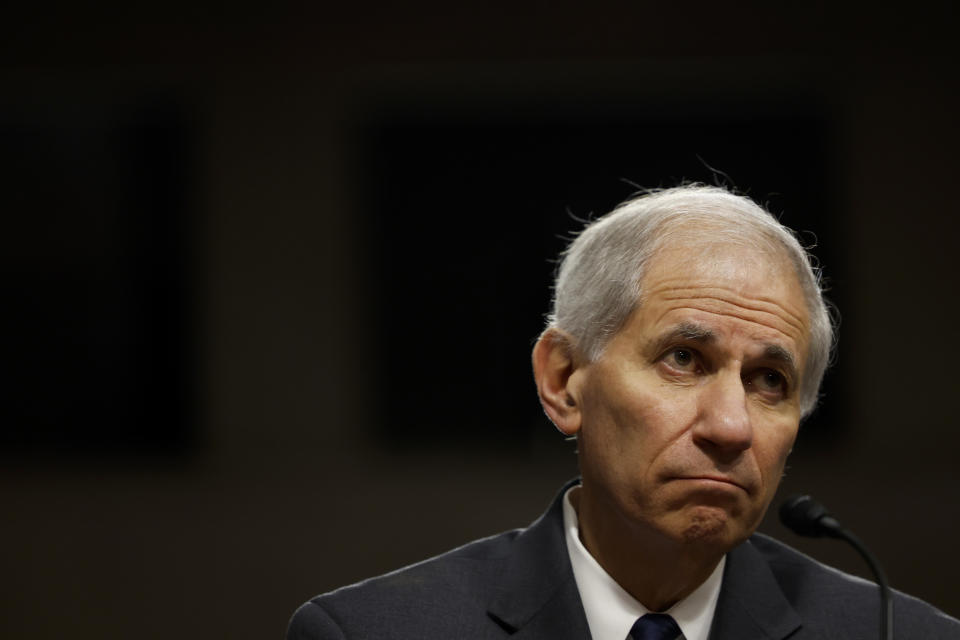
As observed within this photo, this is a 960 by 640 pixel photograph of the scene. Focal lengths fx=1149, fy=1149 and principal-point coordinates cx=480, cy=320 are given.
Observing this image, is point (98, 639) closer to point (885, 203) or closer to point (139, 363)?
point (139, 363)

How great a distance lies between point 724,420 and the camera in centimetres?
171

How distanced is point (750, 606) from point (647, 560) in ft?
0.72

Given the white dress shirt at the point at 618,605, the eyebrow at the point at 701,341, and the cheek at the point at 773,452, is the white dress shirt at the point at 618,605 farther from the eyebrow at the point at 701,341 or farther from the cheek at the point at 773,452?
the eyebrow at the point at 701,341

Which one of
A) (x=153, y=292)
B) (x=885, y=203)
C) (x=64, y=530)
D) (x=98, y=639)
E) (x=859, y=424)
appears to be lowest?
(x=98, y=639)

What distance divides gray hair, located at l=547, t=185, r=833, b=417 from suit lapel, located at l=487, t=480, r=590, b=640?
0.36 m

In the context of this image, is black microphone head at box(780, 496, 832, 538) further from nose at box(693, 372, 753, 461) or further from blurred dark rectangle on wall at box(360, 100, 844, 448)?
blurred dark rectangle on wall at box(360, 100, 844, 448)

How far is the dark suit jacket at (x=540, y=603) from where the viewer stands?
1.90 metres

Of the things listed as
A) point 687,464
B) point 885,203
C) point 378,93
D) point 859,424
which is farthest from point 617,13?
point 687,464

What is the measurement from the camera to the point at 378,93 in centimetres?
484

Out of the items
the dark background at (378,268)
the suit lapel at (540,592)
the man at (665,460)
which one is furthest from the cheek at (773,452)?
the dark background at (378,268)

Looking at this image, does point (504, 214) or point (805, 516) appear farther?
point (504, 214)

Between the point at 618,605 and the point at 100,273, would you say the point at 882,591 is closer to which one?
the point at 618,605

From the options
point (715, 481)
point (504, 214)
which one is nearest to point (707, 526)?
point (715, 481)

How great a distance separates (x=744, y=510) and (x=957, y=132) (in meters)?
3.53
